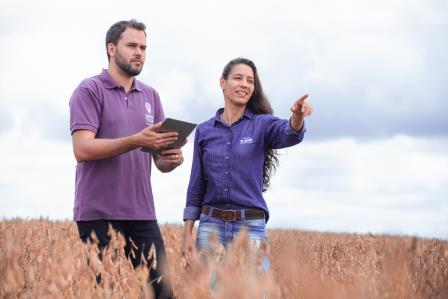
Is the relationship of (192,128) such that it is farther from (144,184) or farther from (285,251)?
(285,251)

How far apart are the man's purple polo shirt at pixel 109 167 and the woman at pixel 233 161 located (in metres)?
0.38

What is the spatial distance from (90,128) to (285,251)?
309 cm

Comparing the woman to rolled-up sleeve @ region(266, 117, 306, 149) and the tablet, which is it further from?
the tablet

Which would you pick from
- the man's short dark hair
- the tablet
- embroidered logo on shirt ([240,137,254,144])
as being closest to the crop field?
the tablet

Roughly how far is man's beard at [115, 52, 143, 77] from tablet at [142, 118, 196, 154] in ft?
2.16

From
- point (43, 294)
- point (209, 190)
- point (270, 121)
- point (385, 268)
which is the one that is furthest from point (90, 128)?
point (385, 268)

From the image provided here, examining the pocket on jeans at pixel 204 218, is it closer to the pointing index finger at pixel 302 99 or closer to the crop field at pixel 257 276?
the pointing index finger at pixel 302 99

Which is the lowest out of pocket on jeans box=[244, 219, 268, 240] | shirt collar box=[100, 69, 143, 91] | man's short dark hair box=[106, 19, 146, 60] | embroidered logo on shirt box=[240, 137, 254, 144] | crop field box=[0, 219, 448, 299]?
crop field box=[0, 219, 448, 299]

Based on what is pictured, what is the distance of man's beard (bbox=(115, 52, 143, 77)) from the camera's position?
4727 millimetres

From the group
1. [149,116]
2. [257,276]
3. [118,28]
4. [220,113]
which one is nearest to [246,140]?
[220,113]

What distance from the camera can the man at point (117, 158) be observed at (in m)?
4.48

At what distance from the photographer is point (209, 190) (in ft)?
14.8

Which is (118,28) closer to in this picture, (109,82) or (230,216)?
(109,82)

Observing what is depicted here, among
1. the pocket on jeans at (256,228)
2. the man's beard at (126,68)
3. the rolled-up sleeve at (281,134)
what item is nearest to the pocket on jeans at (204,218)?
the pocket on jeans at (256,228)
